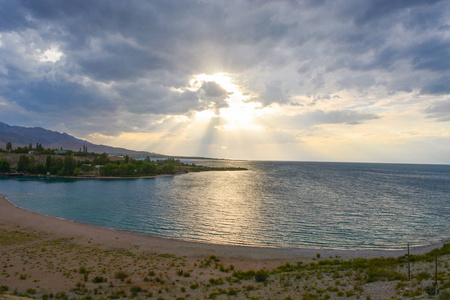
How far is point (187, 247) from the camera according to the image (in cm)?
3462

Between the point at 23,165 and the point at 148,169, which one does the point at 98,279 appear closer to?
the point at 148,169

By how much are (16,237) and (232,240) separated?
1290 inches

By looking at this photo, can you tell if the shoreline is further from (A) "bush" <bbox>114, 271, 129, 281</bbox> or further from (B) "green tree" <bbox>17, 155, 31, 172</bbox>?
(B) "green tree" <bbox>17, 155, 31, 172</bbox>

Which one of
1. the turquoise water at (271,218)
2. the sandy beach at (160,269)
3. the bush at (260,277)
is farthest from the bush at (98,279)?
the turquoise water at (271,218)

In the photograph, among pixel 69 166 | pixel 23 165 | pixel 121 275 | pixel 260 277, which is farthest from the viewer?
pixel 23 165

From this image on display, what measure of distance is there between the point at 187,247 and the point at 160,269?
9119 mm

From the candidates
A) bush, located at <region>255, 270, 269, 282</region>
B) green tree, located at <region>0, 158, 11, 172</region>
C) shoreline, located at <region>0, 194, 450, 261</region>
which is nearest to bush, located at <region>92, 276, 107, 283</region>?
shoreline, located at <region>0, 194, 450, 261</region>

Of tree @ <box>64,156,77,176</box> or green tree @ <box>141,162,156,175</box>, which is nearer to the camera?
tree @ <box>64,156,77,176</box>

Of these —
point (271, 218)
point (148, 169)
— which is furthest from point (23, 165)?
point (271, 218)

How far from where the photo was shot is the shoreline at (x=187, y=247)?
32.1m

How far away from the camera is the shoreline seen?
32062 mm

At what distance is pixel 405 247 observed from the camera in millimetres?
35750

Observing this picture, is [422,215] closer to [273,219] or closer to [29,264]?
[273,219]

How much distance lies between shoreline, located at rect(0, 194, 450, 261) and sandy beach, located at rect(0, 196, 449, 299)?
0.14m
